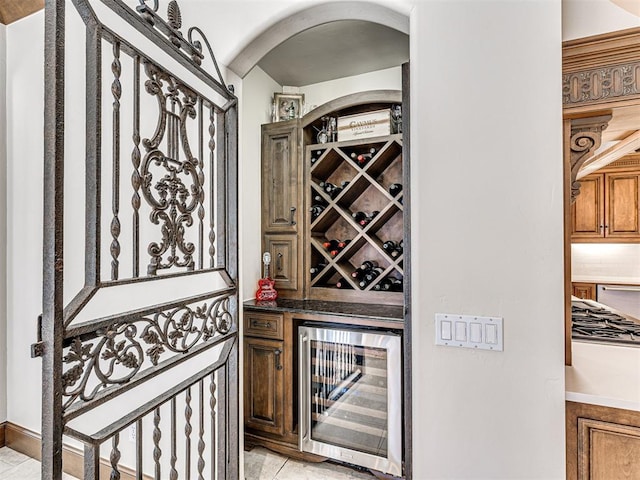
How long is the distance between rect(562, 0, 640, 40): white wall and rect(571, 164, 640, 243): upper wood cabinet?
13.4 ft

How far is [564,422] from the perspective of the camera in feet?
3.91

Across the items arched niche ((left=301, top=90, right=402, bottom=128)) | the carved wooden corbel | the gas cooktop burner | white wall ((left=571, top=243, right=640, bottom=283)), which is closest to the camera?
the carved wooden corbel

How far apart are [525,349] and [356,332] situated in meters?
1.07

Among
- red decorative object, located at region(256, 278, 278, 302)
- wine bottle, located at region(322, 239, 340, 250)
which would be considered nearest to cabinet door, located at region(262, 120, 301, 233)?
wine bottle, located at region(322, 239, 340, 250)

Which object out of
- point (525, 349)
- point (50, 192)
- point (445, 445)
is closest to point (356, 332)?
point (445, 445)

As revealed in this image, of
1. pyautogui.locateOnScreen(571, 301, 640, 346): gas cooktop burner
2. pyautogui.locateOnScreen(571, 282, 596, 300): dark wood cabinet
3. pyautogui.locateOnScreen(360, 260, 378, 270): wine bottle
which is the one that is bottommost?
pyautogui.locateOnScreen(571, 282, 596, 300): dark wood cabinet

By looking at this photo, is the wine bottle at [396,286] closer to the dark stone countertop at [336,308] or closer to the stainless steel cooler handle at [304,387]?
the dark stone countertop at [336,308]

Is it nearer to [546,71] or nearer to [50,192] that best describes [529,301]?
[546,71]

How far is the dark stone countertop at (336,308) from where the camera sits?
2.14 m

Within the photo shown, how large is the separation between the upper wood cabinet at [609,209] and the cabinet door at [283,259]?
4.18 metres

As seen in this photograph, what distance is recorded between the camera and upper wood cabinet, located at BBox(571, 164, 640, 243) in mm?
4383

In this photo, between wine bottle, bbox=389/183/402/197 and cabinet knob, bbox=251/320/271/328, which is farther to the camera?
wine bottle, bbox=389/183/402/197

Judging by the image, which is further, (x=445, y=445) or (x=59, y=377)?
(x=445, y=445)

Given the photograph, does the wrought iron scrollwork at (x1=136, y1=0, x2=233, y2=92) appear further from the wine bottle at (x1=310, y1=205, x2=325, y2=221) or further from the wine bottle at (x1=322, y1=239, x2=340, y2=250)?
the wine bottle at (x1=322, y1=239, x2=340, y2=250)
